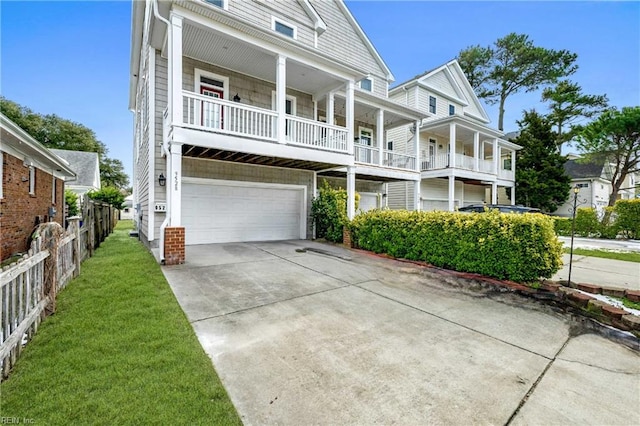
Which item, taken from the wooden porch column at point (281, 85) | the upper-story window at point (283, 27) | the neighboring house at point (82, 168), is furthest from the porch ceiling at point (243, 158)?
the neighboring house at point (82, 168)

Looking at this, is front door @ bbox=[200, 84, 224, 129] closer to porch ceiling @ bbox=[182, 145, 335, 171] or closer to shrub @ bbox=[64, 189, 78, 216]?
porch ceiling @ bbox=[182, 145, 335, 171]

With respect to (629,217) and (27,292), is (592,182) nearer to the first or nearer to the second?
(629,217)

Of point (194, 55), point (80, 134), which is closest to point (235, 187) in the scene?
point (194, 55)

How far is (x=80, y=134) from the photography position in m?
40.0

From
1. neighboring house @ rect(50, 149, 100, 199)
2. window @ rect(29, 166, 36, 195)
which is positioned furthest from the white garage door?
neighboring house @ rect(50, 149, 100, 199)

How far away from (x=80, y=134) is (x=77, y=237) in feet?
151

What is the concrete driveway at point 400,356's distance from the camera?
7.14 ft

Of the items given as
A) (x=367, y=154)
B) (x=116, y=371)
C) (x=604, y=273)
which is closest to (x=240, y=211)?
(x=367, y=154)

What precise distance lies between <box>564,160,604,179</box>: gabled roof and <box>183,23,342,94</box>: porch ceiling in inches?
1015

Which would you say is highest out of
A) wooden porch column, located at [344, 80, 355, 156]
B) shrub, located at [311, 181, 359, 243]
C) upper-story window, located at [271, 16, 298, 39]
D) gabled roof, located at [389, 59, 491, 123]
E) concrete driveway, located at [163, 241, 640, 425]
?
gabled roof, located at [389, 59, 491, 123]

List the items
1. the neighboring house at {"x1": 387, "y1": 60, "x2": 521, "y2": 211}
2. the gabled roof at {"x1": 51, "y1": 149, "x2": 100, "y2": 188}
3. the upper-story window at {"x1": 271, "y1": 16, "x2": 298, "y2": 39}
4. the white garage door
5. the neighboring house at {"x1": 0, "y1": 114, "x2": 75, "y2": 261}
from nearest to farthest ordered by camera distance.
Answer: the neighboring house at {"x1": 0, "y1": 114, "x2": 75, "y2": 261} < the white garage door < the upper-story window at {"x1": 271, "y1": 16, "x2": 298, "y2": 39} < the neighboring house at {"x1": 387, "y1": 60, "x2": 521, "y2": 211} < the gabled roof at {"x1": 51, "y1": 149, "x2": 100, "y2": 188}

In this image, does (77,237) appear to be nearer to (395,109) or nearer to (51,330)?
(51,330)

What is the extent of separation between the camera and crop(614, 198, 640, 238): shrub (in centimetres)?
1325

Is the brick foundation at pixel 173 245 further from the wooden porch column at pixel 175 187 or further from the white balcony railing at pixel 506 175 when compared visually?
the white balcony railing at pixel 506 175
